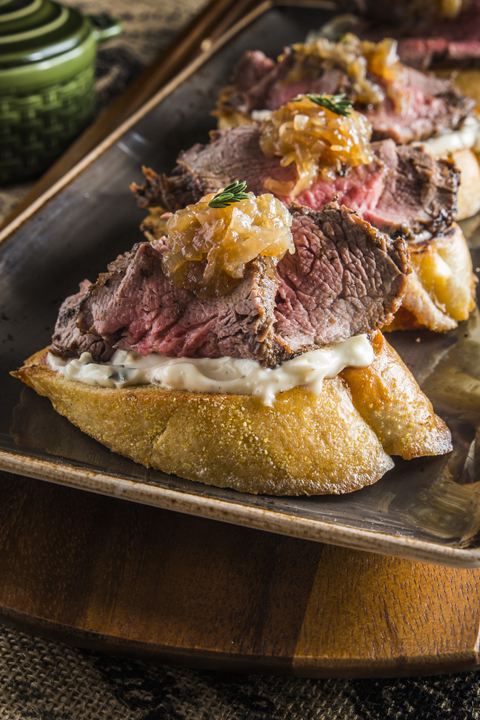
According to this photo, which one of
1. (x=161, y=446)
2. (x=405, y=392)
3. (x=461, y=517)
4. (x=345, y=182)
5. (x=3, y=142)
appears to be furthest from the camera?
(x=3, y=142)

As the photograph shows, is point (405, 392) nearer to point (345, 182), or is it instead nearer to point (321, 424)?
point (321, 424)

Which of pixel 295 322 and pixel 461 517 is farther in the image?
pixel 295 322

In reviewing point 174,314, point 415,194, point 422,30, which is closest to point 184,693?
point 174,314

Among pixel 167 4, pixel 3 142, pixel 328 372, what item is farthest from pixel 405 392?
pixel 167 4

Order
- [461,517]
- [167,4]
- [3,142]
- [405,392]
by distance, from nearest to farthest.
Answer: [461,517]
[405,392]
[3,142]
[167,4]

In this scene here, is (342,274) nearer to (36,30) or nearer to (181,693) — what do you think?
(181,693)

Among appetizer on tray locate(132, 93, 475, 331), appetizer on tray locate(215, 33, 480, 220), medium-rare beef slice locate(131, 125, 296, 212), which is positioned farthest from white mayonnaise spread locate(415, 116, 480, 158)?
medium-rare beef slice locate(131, 125, 296, 212)

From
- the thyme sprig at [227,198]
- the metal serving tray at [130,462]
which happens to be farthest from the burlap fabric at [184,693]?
the thyme sprig at [227,198]
